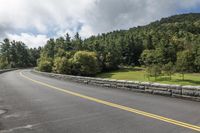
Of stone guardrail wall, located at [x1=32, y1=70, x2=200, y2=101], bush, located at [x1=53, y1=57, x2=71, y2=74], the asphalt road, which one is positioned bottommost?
the asphalt road

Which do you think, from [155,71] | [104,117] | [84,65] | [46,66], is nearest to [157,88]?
[104,117]

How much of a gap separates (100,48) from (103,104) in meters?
107

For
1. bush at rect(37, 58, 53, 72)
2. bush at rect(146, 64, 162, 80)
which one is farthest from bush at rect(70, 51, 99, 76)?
bush at rect(146, 64, 162, 80)

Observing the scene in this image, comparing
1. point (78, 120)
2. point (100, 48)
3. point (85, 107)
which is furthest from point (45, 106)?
point (100, 48)

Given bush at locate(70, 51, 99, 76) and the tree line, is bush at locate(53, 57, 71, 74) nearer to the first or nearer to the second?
the tree line

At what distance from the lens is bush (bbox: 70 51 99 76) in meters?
85.3

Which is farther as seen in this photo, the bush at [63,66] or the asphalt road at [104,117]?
the bush at [63,66]

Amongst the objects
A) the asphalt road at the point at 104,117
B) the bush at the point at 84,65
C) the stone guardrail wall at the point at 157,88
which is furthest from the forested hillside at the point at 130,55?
the asphalt road at the point at 104,117

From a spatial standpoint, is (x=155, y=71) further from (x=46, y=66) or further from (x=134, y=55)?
(x=134, y=55)

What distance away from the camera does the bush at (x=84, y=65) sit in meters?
85.3

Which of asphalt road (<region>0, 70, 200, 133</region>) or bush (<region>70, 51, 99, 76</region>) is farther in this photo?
bush (<region>70, 51, 99, 76</region>)

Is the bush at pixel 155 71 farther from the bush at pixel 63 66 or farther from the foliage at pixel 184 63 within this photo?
the bush at pixel 63 66

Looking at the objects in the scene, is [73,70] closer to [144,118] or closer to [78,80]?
[78,80]

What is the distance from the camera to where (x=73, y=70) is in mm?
86812
